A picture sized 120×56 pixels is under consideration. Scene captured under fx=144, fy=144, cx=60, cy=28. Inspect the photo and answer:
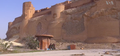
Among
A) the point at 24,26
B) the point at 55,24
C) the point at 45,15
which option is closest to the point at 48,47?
the point at 55,24

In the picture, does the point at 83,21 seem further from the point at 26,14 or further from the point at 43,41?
the point at 26,14

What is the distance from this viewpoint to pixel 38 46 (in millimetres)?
14172

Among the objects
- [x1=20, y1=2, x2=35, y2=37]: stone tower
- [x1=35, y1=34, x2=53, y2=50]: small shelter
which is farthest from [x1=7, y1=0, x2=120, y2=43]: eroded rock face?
[x1=35, y1=34, x2=53, y2=50]: small shelter

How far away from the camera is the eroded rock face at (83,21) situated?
1766 centimetres

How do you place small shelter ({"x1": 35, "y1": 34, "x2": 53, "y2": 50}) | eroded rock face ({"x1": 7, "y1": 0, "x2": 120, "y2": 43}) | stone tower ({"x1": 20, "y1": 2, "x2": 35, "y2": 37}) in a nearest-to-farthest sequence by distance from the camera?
small shelter ({"x1": 35, "y1": 34, "x2": 53, "y2": 50}) → eroded rock face ({"x1": 7, "y1": 0, "x2": 120, "y2": 43}) → stone tower ({"x1": 20, "y1": 2, "x2": 35, "y2": 37})

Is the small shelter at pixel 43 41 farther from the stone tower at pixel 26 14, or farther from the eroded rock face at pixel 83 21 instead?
the stone tower at pixel 26 14

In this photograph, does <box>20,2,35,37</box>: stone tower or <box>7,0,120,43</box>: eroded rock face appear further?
<box>20,2,35,37</box>: stone tower

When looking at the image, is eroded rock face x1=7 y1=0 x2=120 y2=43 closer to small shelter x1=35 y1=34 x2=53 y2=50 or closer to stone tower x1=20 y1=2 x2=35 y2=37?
stone tower x1=20 y1=2 x2=35 y2=37

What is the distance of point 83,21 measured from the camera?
20.2 meters

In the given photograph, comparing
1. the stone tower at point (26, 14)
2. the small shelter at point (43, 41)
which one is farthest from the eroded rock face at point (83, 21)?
the small shelter at point (43, 41)

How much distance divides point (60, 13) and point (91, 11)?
6.00 m

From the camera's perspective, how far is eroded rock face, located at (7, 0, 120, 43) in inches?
695

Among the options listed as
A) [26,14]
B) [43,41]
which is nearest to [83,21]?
[43,41]

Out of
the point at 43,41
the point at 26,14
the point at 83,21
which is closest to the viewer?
the point at 43,41
